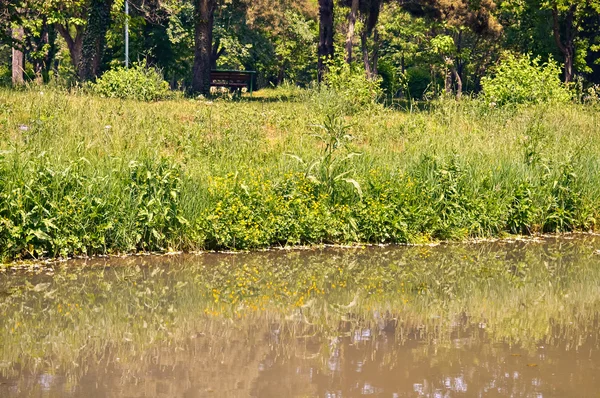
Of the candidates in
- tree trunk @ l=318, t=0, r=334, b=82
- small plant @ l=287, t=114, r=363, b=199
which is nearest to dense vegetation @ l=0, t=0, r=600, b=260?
small plant @ l=287, t=114, r=363, b=199

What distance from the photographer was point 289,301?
7.76 m

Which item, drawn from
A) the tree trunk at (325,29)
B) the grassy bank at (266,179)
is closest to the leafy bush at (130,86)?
the grassy bank at (266,179)

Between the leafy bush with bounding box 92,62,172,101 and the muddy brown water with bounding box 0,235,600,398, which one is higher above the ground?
the leafy bush with bounding box 92,62,172,101

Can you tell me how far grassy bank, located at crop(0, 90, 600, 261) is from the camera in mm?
9383

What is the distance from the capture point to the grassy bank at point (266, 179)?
9383mm

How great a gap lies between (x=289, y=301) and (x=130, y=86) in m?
13.0

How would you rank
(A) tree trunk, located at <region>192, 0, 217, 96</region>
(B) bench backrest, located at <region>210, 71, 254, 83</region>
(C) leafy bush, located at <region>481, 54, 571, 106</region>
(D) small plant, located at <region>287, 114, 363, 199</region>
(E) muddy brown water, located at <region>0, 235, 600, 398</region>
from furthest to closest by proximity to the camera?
(B) bench backrest, located at <region>210, 71, 254, 83</region> < (A) tree trunk, located at <region>192, 0, 217, 96</region> < (C) leafy bush, located at <region>481, 54, 571, 106</region> < (D) small plant, located at <region>287, 114, 363, 199</region> < (E) muddy brown water, located at <region>0, 235, 600, 398</region>

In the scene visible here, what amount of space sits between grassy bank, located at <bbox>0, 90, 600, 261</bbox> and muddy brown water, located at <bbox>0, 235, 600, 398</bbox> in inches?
16.6

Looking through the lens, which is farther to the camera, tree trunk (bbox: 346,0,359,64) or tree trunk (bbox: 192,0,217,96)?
tree trunk (bbox: 192,0,217,96)

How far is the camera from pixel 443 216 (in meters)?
11.0

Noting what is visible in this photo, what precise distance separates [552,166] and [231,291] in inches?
236

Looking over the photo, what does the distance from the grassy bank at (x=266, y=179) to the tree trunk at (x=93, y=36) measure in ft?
36.0

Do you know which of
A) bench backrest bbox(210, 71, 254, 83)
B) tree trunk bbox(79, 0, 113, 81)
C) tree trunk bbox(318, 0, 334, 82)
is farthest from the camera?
bench backrest bbox(210, 71, 254, 83)

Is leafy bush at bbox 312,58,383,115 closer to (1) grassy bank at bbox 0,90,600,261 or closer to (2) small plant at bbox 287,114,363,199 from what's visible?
(1) grassy bank at bbox 0,90,600,261
